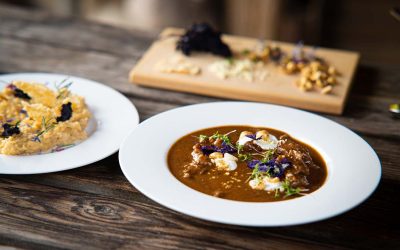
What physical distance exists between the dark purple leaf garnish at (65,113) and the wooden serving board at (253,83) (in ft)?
1.95

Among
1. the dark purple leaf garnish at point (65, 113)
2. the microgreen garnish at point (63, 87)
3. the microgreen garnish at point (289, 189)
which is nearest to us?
the microgreen garnish at point (289, 189)

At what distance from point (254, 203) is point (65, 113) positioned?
82cm

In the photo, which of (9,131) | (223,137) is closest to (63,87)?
(9,131)

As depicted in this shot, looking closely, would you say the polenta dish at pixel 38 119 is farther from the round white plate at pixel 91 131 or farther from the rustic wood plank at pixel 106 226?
the rustic wood plank at pixel 106 226

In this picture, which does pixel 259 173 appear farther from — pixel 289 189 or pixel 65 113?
pixel 65 113

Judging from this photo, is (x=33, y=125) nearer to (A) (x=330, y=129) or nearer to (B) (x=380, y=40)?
(A) (x=330, y=129)

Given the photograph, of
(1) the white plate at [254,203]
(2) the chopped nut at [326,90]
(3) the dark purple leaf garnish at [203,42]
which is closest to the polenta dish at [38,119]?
(1) the white plate at [254,203]

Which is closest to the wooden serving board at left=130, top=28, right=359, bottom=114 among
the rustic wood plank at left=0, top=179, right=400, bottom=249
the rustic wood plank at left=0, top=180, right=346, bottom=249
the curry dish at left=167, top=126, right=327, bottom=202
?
the curry dish at left=167, top=126, right=327, bottom=202

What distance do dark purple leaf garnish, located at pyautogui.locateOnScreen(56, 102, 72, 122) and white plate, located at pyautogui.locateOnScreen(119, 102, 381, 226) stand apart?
0.91 ft

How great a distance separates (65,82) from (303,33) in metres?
3.38

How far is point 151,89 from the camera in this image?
8.31 ft

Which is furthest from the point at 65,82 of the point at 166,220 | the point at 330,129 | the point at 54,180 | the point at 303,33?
the point at 303,33

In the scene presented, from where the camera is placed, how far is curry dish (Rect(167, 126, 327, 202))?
5.38 ft

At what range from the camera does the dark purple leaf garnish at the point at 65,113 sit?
1.96 meters
